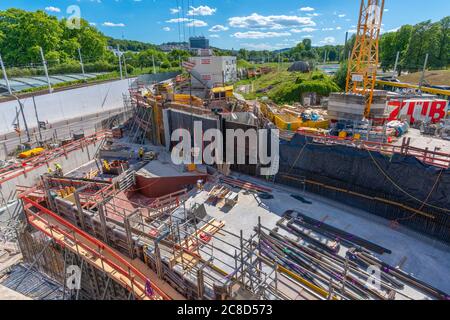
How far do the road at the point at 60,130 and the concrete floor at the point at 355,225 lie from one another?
18853mm

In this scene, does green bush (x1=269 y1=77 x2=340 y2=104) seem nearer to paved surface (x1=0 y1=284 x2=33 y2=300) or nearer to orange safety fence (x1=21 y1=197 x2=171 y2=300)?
orange safety fence (x1=21 y1=197 x2=171 y2=300)

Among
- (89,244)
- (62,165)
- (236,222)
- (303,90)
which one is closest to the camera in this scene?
(89,244)

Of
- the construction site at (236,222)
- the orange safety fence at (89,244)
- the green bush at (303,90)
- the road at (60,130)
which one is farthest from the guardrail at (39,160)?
the green bush at (303,90)

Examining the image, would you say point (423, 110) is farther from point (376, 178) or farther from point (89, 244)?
point (89, 244)

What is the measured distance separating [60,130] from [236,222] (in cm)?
2475

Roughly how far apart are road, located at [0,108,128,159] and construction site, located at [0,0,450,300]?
5.51 metres

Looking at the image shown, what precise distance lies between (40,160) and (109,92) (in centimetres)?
2380

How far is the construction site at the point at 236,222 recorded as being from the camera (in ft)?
26.7

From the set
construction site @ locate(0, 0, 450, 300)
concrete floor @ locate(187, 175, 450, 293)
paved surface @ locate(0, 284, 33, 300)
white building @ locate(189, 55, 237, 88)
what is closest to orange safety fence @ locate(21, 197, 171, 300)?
construction site @ locate(0, 0, 450, 300)

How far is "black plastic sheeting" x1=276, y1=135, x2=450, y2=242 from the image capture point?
10.3 metres

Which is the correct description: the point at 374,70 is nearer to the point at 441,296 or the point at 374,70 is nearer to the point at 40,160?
the point at 441,296

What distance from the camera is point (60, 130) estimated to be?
27.8 meters

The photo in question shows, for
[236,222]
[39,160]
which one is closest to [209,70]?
[39,160]

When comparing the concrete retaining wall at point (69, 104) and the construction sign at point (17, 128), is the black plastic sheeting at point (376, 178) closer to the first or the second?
the construction sign at point (17, 128)
